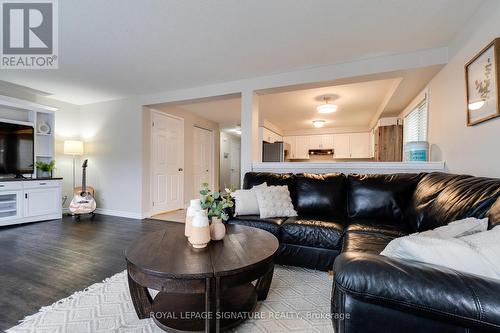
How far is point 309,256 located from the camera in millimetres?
2229

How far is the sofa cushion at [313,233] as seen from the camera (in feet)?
7.04

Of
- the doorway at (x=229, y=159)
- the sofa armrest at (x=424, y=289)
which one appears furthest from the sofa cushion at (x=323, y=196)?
the doorway at (x=229, y=159)

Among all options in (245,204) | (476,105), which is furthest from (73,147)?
(476,105)

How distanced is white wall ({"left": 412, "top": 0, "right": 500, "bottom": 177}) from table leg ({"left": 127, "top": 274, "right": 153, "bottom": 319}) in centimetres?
267

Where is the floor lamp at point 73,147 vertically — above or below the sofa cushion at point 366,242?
above

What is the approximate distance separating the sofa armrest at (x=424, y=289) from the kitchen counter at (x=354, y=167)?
2486mm

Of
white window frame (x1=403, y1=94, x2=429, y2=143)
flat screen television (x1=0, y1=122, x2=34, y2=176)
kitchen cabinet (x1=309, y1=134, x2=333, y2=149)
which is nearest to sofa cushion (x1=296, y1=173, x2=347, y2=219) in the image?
white window frame (x1=403, y1=94, x2=429, y2=143)

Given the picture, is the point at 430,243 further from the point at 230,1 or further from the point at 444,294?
the point at 230,1

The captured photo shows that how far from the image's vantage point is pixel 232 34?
239 centimetres

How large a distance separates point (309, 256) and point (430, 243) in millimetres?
1491

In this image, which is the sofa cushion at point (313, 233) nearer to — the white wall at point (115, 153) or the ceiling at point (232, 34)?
the ceiling at point (232, 34)

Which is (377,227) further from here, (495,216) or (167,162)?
(167,162)

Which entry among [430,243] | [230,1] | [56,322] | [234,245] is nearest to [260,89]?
[230,1]

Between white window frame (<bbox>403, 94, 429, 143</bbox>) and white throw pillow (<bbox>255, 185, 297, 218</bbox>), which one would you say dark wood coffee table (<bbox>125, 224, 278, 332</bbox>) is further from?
white window frame (<bbox>403, 94, 429, 143</bbox>)
